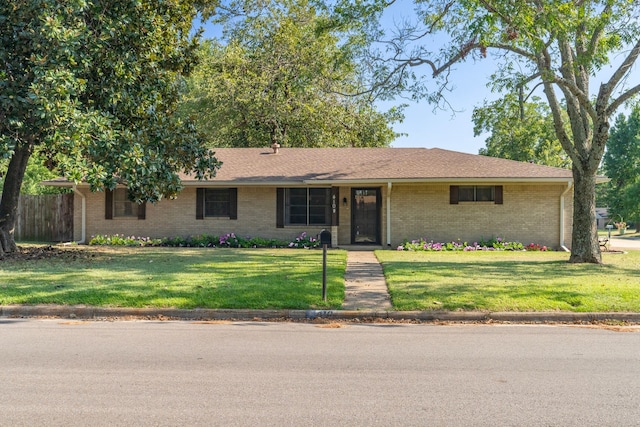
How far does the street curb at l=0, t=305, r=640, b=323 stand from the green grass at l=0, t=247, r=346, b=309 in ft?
0.56

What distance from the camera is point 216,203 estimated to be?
1931cm

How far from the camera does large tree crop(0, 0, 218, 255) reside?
1063 centimetres

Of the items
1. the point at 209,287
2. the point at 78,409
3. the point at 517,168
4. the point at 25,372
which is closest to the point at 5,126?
the point at 209,287

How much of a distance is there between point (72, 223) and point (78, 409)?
1807 centimetres

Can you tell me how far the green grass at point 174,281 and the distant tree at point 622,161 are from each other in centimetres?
4497

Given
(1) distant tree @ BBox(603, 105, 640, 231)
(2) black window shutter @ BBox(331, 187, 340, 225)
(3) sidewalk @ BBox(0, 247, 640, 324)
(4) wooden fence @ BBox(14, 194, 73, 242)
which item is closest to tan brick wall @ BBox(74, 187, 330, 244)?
(2) black window shutter @ BBox(331, 187, 340, 225)

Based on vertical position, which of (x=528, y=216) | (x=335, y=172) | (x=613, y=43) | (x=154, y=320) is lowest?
(x=154, y=320)

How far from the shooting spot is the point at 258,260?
45.2ft

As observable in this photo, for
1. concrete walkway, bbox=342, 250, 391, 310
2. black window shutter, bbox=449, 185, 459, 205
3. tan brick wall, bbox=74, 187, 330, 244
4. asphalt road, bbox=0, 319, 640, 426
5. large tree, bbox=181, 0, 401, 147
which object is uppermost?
large tree, bbox=181, 0, 401, 147

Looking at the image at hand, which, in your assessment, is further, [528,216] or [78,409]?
[528,216]

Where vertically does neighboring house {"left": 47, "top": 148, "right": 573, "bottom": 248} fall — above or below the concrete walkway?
above

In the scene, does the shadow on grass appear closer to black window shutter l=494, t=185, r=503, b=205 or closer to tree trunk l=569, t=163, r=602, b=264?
tree trunk l=569, t=163, r=602, b=264

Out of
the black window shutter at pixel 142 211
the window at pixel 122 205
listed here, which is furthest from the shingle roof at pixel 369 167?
the window at pixel 122 205

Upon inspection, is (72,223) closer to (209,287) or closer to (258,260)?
(258,260)
